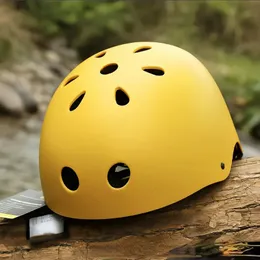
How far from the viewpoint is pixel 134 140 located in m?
1.03

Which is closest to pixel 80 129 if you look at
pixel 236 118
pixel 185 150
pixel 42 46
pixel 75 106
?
pixel 75 106

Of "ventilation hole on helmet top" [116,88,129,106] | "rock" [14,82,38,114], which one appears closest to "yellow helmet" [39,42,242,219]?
"ventilation hole on helmet top" [116,88,129,106]

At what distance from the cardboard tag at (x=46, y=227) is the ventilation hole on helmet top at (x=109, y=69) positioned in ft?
1.12

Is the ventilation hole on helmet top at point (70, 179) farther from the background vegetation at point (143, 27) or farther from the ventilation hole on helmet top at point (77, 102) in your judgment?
the background vegetation at point (143, 27)

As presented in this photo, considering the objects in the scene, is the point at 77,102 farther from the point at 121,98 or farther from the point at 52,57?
the point at 52,57

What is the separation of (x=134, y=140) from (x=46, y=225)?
0.30m

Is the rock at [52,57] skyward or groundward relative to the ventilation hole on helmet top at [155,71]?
skyward

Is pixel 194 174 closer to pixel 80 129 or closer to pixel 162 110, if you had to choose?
pixel 162 110

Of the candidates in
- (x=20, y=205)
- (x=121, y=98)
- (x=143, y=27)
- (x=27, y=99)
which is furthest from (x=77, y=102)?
(x=143, y=27)

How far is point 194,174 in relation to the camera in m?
1.05

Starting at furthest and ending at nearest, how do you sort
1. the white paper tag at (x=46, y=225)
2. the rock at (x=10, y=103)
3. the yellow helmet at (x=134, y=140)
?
the rock at (x=10, y=103) < the white paper tag at (x=46, y=225) < the yellow helmet at (x=134, y=140)

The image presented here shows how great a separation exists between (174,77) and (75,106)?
22 centimetres

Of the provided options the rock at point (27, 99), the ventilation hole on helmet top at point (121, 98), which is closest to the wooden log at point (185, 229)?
the ventilation hole on helmet top at point (121, 98)

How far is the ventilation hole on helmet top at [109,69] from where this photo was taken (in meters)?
1.16
